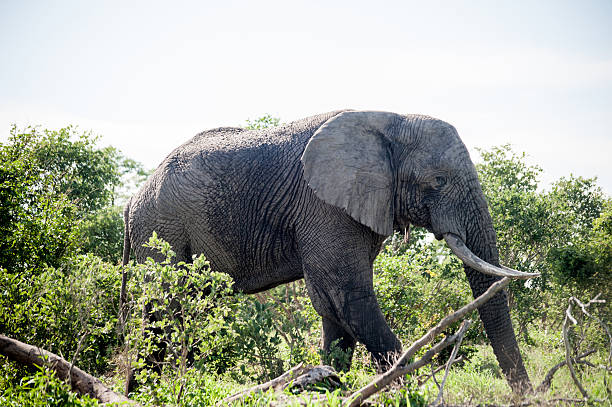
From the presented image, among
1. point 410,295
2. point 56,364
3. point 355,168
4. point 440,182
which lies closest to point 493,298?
point 440,182

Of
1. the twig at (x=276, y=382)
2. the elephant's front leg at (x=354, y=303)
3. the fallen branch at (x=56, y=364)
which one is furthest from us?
the elephant's front leg at (x=354, y=303)

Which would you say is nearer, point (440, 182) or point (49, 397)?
point (49, 397)

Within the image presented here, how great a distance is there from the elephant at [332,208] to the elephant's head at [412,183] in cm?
1

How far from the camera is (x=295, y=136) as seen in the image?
7684 mm

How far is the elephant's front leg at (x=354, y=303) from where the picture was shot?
672 cm

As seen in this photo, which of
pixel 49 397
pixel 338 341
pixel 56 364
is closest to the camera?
pixel 49 397

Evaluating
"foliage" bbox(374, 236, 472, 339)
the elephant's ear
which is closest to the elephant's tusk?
the elephant's ear

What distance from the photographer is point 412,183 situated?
7.19m

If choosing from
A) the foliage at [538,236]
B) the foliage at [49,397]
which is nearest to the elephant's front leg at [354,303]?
the foliage at [49,397]

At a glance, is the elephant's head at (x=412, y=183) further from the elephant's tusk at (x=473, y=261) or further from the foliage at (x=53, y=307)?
the foliage at (x=53, y=307)

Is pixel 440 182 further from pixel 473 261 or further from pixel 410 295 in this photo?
pixel 410 295

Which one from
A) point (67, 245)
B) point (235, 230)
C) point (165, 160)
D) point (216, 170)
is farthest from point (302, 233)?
point (67, 245)

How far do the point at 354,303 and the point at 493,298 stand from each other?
1626 millimetres

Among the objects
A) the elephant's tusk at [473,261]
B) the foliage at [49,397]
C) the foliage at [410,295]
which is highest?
the elephant's tusk at [473,261]
